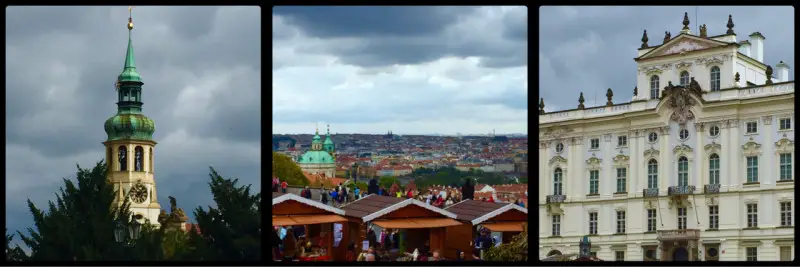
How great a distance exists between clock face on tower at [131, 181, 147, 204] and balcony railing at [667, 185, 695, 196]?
4.02 meters

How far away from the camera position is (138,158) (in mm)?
7879

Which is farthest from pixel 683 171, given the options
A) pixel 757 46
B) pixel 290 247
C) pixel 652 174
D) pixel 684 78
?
pixel 290 247

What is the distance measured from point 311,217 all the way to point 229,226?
497mm

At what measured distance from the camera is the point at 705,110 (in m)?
8.88

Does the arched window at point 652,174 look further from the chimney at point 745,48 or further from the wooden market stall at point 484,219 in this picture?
the wooden market stall at point 484,219

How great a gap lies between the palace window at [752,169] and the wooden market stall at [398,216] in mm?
2726

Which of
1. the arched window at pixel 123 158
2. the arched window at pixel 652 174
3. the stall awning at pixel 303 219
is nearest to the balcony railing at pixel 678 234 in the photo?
the arched window at pixel 652 174

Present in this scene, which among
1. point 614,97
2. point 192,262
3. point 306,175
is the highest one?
point 614,97

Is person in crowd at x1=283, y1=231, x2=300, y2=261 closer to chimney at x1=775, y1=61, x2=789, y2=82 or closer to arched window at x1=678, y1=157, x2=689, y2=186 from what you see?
chimney at x1=775, y1=61, x2=789, y2=82

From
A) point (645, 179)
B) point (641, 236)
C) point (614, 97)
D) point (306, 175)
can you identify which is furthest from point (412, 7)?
point (645, 179)

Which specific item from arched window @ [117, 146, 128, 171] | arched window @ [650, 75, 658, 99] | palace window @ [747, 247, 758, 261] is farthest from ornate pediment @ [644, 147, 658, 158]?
arched window @ [117, 146, 128, 171]

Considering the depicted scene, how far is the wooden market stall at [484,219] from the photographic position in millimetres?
7277

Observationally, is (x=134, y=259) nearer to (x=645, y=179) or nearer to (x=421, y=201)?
(x=421, y=201)

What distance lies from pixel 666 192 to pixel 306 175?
3649 mm
